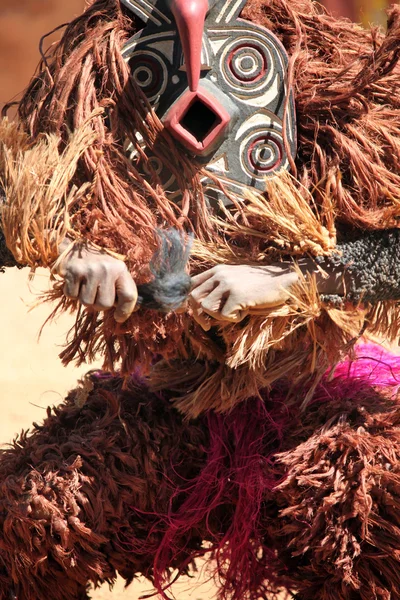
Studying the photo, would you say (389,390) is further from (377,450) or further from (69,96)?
(69,96)

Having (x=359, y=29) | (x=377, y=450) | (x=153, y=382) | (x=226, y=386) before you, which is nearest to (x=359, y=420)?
(x=377, y=450)

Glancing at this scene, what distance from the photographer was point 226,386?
3.65 feet

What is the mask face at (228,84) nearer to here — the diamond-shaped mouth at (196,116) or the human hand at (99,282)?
the diamond-shaped mouth at (196,116)

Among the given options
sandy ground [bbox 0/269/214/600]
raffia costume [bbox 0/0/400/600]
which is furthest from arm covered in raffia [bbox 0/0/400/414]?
sandy ground [bbox 0/269/214/600]

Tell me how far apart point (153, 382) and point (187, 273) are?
224 millimetres

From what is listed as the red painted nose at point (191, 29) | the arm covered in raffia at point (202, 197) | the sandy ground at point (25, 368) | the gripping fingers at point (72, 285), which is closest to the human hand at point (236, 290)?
the arm covered in raffia at point (202, 197)

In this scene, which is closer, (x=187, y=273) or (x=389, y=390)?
(x=187, y=273)

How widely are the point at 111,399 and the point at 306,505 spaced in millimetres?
300

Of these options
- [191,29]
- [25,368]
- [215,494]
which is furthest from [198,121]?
[25,368]

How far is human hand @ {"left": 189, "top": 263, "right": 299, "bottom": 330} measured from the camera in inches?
38.9

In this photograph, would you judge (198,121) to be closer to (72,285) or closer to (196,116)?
(196,116)

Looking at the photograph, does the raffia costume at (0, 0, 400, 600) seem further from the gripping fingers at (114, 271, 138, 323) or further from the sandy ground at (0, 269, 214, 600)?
the sandy ground at (0, 269, 214, 600)

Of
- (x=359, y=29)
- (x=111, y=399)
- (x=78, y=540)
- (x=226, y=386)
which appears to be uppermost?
(x=359, y=29)

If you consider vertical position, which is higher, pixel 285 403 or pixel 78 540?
pixel 285 403
